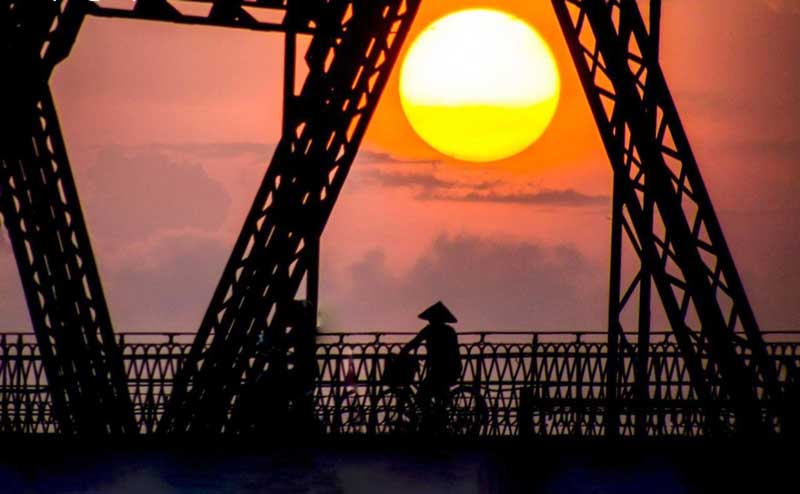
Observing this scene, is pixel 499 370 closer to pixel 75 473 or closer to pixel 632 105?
pixel 632 105

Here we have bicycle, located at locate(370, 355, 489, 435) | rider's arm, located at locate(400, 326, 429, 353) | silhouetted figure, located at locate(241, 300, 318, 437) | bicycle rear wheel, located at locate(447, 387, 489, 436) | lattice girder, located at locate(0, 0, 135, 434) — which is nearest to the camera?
lattice girder, located at locate(0, 0, 135, 434)

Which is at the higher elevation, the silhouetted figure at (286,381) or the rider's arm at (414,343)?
the rider's arm at (414,343)

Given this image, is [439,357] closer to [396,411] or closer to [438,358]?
[438,358]

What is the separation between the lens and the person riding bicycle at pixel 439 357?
22266 millimetres

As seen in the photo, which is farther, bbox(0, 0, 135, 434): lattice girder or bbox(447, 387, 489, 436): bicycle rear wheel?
bbox(447, 387, 489, 436): bicycle rear wheel

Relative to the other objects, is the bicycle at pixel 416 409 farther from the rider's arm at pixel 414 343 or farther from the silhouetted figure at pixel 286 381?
the silhouetted figure at pixel 286 381

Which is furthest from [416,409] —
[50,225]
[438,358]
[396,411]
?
[50,225]

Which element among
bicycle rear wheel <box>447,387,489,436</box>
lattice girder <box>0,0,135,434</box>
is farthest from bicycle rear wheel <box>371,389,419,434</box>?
lattice girder <box>0,0,135,434</box>

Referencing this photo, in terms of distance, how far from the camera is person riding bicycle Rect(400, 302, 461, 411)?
22266 mm

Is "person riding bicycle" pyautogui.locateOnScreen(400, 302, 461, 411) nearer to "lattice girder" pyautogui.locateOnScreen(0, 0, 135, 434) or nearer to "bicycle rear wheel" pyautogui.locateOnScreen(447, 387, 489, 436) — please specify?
"bicycle rear wheel" pyautogui.locateOnScreen(447, 387, 489, 436)

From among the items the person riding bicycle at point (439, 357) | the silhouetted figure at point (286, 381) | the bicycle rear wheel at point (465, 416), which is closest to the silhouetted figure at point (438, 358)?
the person riding bicycle at point (439, 357)

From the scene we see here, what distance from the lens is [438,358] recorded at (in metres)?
22.3

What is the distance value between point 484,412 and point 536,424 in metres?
4.10

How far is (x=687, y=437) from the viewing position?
21312mm
